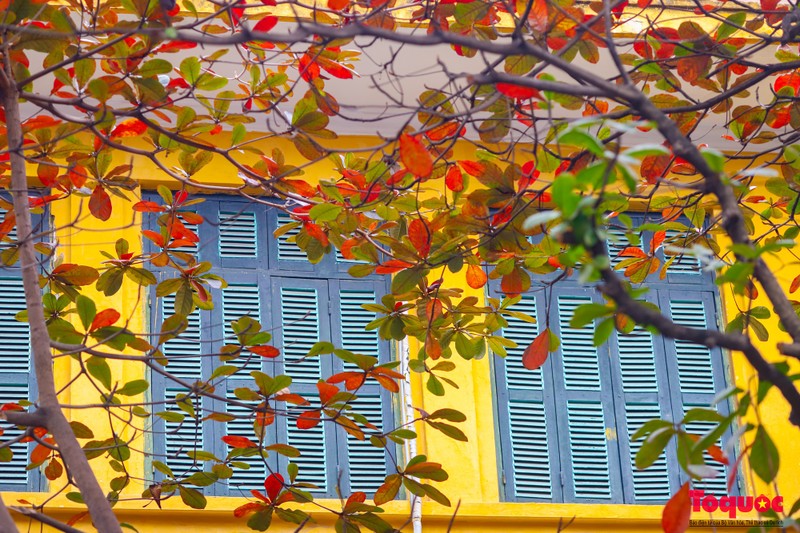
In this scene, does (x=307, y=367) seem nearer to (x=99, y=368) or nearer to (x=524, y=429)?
(x=524, y=429)

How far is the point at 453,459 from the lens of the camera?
6434 mm

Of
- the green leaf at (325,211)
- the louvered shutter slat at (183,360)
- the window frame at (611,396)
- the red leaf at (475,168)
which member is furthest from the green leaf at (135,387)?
the window frame at (611,396)

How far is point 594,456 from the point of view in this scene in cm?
664

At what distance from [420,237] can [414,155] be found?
106 cm

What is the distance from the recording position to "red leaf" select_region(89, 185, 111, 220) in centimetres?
391

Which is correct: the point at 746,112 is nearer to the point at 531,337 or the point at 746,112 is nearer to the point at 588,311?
the point at 588,311

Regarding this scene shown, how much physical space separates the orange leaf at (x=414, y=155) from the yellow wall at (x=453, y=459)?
372cm

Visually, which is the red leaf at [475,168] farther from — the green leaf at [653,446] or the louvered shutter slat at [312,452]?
the louvered shutter slat at [312,452]

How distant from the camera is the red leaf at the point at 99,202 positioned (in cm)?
391

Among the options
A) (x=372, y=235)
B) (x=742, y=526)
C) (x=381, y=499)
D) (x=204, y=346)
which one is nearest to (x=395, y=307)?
(x=372, y=235)

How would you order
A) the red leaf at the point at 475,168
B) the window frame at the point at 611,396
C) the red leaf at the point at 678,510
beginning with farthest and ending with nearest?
the window frame at the point at 611,396, the red leaf at the point at 475,168, the red leaf at the point at 678,510

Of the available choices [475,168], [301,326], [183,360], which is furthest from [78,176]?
[301,326]

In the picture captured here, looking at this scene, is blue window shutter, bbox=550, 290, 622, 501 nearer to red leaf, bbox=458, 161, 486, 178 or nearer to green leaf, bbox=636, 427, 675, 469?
red leaf, bbox=458, 161, 486, 178

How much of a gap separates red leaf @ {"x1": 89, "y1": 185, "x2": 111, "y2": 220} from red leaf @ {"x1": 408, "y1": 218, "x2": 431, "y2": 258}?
39.9 inches
